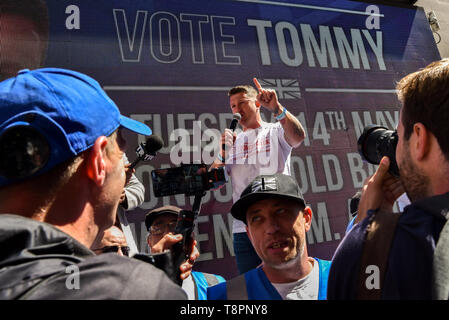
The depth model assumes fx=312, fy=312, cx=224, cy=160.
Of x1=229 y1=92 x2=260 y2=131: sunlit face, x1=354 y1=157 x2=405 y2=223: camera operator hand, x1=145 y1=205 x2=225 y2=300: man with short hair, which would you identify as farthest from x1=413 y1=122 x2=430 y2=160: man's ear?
x1=229 y1=92 x2=260 y2=131: sunlit face

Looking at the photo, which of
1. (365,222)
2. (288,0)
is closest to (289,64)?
(288,0)

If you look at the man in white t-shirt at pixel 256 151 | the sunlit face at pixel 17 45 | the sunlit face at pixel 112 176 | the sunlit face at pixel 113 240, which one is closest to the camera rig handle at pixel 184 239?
the sunlit face at pixel 112 176

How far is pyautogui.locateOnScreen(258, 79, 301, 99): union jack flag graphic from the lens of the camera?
13.4 feet

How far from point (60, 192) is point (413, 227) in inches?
33.9

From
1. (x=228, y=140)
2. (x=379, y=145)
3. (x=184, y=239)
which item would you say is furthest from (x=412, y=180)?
(x=228, y=140)

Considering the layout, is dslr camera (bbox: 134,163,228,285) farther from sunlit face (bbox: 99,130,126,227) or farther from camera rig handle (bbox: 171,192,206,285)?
sunlit face (bbox: 99,130,126,227)

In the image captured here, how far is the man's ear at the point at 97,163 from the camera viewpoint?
2.69 feet

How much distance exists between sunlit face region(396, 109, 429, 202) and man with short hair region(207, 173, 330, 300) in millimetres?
765

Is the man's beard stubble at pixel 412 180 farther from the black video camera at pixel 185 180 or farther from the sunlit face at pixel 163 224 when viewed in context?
the sunlit face at pixel 163 224

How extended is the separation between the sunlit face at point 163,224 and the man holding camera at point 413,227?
5.71ft

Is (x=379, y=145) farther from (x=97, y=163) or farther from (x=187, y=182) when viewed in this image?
(x=97, y=163)

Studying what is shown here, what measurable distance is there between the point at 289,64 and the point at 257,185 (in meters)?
3.08

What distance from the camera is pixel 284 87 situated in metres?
4.13
